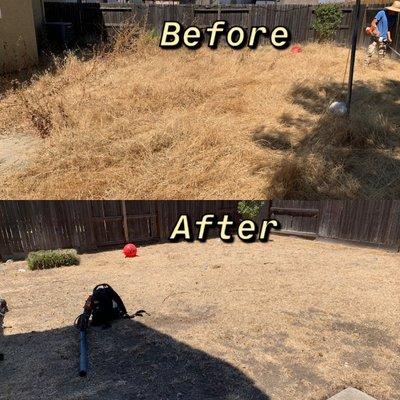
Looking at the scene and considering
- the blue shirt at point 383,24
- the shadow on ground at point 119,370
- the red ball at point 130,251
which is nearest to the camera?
the shadow on ground at point 119,370

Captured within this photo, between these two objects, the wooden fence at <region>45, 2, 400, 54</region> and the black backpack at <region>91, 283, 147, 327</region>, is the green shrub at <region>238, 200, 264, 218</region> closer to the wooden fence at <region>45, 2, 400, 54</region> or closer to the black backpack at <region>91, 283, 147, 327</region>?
the black backpack at <region>91, 283, 147, 327</region>

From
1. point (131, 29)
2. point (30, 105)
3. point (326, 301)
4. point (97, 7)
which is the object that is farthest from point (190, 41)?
point (326, 301)

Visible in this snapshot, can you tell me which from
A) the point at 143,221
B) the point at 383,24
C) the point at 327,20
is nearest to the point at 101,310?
the point at 143,221

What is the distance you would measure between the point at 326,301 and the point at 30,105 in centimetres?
729

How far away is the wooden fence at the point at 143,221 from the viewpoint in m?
8.93

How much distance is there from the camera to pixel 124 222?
33.0ft

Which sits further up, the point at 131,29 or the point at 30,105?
the point at 131,29

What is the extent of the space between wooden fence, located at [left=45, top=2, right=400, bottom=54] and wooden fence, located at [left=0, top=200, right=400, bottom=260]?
8.69 meters

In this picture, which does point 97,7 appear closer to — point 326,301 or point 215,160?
point 215,160

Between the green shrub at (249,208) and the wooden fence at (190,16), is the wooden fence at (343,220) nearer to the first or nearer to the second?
the green shrub at (249,208)

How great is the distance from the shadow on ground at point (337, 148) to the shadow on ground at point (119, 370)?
122 inches

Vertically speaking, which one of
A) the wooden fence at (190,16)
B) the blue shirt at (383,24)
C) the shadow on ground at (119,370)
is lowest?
the shadow on ground at (119,370)

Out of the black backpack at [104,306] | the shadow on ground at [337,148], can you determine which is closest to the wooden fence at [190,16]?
the shadow on ground at [337,148]

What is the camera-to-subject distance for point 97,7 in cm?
1587
